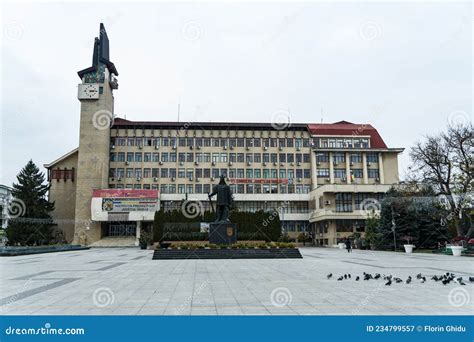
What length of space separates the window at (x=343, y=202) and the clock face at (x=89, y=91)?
1284 inches

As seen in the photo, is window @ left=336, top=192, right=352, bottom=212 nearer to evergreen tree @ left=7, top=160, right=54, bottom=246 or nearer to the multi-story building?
the multi-story building

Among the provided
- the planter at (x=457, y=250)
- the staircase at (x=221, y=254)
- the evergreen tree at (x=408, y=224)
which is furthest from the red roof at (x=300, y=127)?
the staircase at (x=221, y=254)

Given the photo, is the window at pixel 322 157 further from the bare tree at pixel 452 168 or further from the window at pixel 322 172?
the bare tree at pixel 452 168

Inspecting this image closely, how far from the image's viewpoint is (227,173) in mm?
55844

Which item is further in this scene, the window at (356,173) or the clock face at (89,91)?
the window at (356,173)

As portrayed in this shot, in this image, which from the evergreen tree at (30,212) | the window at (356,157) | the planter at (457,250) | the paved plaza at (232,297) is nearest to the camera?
the paved plaza at (232,297)

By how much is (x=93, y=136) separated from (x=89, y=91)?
583 centimetres

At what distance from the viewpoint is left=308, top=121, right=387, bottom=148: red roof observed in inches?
2239

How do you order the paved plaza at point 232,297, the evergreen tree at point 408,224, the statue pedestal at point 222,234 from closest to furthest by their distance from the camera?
the paved plaza at point 232,297 < the statue pedestal at point 222,234 < the evergreen tree at point 408,224

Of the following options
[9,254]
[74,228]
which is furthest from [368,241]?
[74,228]

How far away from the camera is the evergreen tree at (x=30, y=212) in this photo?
142 feet

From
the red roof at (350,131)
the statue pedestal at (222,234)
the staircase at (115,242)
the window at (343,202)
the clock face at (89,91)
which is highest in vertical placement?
the clock face at (89,91)

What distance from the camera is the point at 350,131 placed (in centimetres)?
5709
